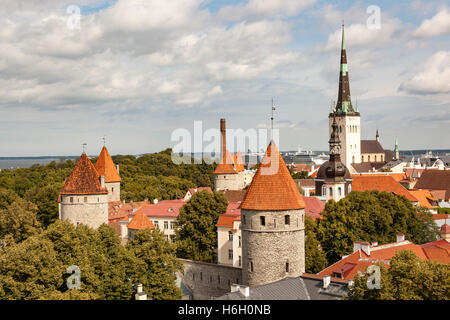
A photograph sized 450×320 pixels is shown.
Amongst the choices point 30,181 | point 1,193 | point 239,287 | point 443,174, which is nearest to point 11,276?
point 239,287

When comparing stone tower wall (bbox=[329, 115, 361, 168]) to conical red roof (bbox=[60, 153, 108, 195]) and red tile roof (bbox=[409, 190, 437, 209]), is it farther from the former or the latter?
conical red roof (bbox=[60, 153, 108, 195])

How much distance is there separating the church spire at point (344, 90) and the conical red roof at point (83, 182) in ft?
240

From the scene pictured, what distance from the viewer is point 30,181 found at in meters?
76.1

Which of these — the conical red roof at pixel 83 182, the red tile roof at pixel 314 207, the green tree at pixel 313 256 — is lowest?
the green tree at pixel 313 256

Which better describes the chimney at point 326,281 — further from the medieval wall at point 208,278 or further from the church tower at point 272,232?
the medieval wall at point 208,278

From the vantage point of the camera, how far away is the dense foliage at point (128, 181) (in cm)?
5400

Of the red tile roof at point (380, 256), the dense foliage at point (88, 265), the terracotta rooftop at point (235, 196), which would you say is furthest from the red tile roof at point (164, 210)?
the red tile roof at point (380, 256)

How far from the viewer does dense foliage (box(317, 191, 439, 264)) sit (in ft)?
114

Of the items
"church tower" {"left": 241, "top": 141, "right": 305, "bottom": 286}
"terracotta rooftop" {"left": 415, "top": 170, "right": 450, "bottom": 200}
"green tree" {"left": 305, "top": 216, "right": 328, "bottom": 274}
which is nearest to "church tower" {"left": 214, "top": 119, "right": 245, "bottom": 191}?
"terracotta rooftop" {"left": 415, "top": 170, "right": 450, "bottom": 200}

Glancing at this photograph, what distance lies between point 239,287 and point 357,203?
17824 mm

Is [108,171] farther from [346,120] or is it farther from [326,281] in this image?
[346,120]
